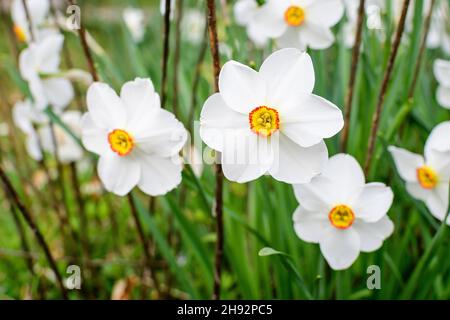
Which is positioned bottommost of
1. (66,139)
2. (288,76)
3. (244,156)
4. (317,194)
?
(66,139)

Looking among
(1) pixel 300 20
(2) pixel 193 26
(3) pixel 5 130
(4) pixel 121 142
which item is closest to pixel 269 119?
(4) pixel 121 142

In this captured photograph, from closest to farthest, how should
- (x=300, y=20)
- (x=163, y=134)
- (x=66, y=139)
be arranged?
(x=163, y=134) → (x=300, y=20) → (x=66, y=139)

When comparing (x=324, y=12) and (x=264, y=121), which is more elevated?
(x=324, y=12)

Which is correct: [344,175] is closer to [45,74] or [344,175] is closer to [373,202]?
[373,202]

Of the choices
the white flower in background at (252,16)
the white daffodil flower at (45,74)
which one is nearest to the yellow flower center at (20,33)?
the white daffodil flower at (45,74)

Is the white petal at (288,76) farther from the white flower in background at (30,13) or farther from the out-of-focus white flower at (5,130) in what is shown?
the out-of-focus white flower at (5,130)

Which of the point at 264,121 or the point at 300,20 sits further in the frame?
the point at 300,20
